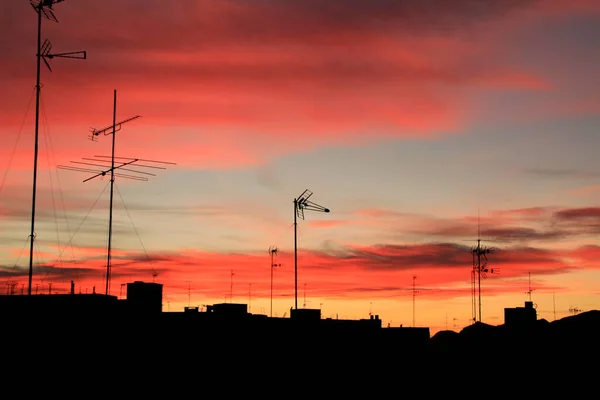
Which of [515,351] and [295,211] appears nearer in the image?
[295,211]

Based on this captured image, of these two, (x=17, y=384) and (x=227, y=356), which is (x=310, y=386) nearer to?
(x=227, y=356)

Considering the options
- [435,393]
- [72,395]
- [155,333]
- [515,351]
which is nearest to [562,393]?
[515,351]

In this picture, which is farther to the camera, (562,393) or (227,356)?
(562,393)

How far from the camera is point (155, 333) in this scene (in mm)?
74562

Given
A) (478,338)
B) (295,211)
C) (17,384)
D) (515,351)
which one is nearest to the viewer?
(17,384)

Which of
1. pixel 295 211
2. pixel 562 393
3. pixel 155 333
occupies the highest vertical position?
pixel 295 211

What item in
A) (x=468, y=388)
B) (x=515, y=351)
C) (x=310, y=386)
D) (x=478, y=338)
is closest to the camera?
(x=310, y=386)

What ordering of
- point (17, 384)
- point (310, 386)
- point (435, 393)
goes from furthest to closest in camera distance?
point (435, 393), point (310, 386), point (17, 384)

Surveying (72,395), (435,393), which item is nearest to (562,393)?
(435,393)

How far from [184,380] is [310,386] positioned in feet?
59.3

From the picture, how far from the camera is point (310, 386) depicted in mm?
88750

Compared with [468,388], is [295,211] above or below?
above

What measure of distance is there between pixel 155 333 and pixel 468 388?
7370cm

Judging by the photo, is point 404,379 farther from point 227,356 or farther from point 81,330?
point 81,330
